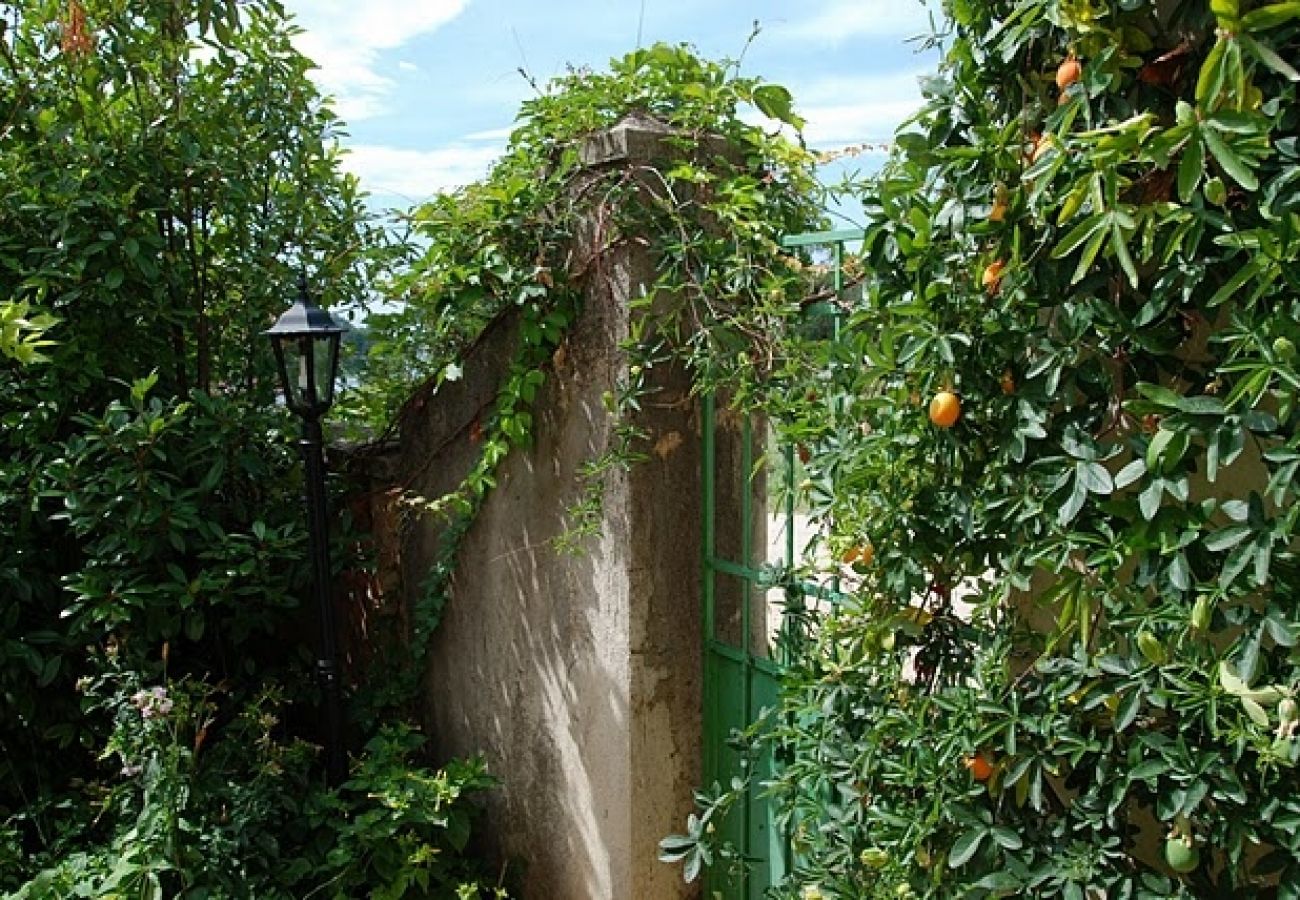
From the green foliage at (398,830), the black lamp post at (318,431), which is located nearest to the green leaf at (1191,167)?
the black lamp post at (318,431)

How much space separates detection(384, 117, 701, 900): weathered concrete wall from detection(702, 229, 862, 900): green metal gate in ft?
0.16

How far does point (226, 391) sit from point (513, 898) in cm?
205

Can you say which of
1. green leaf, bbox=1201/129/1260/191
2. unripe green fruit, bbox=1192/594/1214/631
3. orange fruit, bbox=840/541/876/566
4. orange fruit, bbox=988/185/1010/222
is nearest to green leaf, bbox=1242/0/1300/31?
green leaf, bbox=1201/129/1260/191

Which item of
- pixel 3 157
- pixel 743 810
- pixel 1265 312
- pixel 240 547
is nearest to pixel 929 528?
pixel 1265 312

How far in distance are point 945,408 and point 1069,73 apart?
0.56m

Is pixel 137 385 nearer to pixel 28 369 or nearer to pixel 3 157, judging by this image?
pixel 28 369

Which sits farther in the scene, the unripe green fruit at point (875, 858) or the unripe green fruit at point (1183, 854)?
the unripe green fruit at point (875, 858)

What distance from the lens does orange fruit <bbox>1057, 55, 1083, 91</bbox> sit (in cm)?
167

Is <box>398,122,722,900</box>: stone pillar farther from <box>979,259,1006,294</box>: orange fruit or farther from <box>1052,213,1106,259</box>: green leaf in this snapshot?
<box>1052,213,1106,259</box>: green leaf

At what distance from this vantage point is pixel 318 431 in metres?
3.35

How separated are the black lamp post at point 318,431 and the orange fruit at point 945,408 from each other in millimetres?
2008

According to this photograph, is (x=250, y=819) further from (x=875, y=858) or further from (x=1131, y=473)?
(x=1131, y=473)

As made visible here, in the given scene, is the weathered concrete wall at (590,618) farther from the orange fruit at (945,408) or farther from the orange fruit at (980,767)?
the orange fruit at (980,767)

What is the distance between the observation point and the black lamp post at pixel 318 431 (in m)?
3.22
